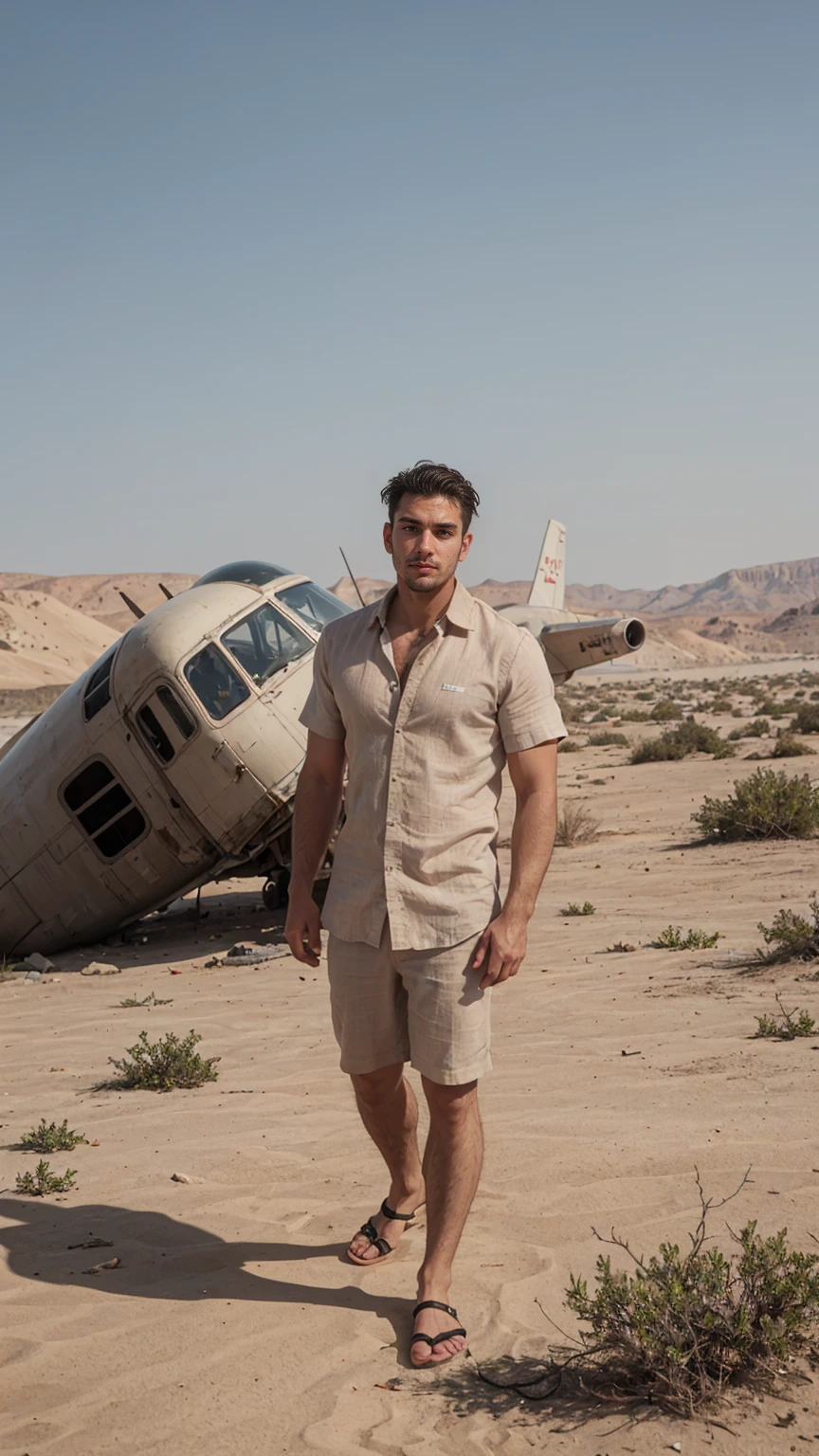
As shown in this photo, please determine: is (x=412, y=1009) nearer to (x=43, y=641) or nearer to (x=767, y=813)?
(x=767, y=813)

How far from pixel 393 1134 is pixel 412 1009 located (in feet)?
2.44

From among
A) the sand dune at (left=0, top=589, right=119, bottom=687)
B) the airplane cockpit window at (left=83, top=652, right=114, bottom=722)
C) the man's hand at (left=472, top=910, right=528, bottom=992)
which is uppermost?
the sand dune at (left=0, top=589, right=119, bottom=687)

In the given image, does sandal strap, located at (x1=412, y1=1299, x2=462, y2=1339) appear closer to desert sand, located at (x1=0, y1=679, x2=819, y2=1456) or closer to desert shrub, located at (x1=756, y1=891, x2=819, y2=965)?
desert sand, located at (x1=0, y1=679, x2=819, y2=1456)

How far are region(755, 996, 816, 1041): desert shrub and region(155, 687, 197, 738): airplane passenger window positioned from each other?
561cm

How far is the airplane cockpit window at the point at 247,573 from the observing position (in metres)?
11.0

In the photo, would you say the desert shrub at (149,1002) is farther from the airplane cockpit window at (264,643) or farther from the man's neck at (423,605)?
the man's neck at (423,605)

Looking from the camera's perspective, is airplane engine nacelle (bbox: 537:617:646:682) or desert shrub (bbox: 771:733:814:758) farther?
airplane engine nacelle (bbox: 537:617:646:682)

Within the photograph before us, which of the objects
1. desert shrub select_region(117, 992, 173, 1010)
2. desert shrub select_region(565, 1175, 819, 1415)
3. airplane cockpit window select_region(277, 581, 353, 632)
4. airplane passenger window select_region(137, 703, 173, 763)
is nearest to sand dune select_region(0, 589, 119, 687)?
airplane cockpit window select_region(277, 581, 353, 632)

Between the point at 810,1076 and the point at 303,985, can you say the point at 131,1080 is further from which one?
the point at 810,1076

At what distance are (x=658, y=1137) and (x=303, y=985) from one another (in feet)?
14.7

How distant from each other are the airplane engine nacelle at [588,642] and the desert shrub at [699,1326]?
17.9 meters

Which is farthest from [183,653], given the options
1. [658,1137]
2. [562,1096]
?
[658,1137]

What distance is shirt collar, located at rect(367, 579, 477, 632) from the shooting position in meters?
3.79

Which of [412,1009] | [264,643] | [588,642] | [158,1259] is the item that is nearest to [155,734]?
[264,643]
